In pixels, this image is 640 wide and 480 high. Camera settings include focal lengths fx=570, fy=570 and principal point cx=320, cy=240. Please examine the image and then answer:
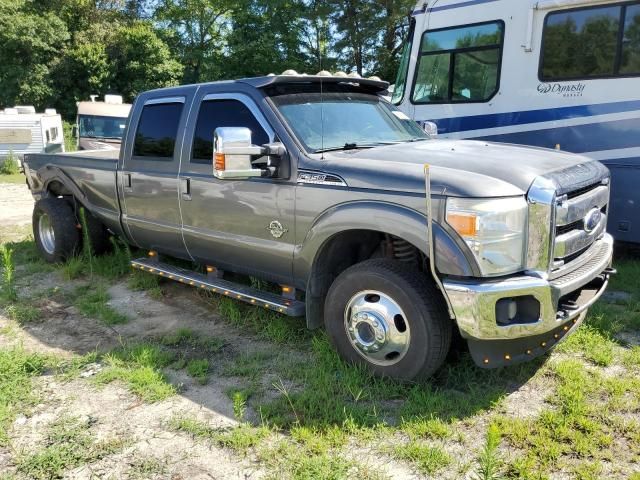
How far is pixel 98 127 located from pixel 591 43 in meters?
12.9

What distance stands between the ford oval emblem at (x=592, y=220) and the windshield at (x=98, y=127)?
14.0 meters

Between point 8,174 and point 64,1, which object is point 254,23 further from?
point 8,174

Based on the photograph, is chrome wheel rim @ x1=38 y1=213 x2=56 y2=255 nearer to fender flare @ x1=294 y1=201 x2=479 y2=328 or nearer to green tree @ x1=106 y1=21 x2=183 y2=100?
fender flare @ x1=294 y1=201 x2=479 y2=328

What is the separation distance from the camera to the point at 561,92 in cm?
653

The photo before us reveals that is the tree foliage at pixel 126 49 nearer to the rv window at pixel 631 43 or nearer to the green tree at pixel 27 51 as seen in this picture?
the green tree at pixel 27 51

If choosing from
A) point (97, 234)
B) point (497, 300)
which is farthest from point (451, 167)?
point (97, 234)

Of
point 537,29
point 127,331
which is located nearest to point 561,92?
point 537,29

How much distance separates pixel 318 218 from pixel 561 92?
13.7 feet

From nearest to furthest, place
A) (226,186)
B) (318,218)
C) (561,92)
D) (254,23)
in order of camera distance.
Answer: (318,218), (226,186), (561,92), (254,23)

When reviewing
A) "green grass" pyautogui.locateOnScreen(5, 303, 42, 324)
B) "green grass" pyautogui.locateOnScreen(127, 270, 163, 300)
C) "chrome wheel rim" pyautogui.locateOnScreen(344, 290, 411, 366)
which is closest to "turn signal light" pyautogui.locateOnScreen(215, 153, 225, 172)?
"chrome wheel rim" pyautogui.locateOnScreen(344, 290, 411, 366)

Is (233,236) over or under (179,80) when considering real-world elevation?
under

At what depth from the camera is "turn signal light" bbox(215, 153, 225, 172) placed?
11.8 ft

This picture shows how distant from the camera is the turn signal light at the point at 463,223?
312 centimetres

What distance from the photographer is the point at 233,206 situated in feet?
14.4
